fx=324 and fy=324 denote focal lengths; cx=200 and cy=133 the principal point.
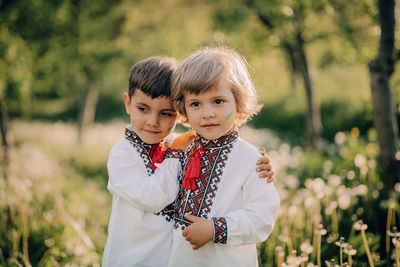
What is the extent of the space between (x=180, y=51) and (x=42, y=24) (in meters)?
2.95

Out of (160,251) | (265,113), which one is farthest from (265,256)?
(265,113)

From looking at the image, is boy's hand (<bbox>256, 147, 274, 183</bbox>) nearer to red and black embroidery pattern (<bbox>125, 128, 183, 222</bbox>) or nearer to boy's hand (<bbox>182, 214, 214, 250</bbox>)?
boy's hand (<bbox>182, 214, 214, 250</bbox>)

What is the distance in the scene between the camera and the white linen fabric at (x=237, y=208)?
1758mm

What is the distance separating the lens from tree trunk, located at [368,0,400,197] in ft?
11.6

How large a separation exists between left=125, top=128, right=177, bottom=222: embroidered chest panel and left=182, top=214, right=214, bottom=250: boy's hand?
0.94 ft

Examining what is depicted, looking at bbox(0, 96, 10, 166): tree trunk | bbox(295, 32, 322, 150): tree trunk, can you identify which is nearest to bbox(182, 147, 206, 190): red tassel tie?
bbox(0, 96, 10, 166): tree trunk

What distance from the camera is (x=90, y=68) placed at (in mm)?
7477

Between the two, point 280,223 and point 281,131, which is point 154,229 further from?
point 281,131

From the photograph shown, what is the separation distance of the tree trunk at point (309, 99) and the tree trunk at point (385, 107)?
3158 millimetres

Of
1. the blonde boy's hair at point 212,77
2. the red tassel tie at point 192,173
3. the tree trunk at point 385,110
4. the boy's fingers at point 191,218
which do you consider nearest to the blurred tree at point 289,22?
the tree trunk at point 385,110

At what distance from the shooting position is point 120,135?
431 inches

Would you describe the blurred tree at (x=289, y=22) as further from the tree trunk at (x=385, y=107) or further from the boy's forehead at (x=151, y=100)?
the boy's forehead at (x=151, y=100)

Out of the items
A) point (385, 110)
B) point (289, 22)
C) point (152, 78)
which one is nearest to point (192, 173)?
point (152, 78)

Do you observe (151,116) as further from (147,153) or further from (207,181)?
(207,181)
